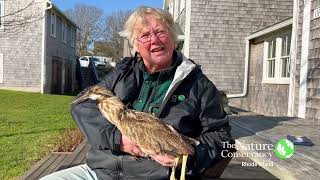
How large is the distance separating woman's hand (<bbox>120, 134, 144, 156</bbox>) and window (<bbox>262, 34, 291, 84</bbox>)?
948 centimetres

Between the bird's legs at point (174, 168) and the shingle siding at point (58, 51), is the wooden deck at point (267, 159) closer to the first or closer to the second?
the bird's legs at point (174, 168)

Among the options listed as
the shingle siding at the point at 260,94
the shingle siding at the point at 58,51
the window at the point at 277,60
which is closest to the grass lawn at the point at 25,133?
the shingle siding at the point at 260,94

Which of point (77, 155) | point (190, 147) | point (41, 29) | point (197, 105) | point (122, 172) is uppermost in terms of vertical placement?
point (41, 29)

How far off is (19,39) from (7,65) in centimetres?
152

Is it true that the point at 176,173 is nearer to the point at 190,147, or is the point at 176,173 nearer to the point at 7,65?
the point at 190,147

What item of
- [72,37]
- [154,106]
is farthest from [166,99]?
[72,37]

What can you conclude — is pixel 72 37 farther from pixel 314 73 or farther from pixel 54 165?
pixel 54 165

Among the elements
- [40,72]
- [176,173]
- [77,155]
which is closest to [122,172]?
[176,173]

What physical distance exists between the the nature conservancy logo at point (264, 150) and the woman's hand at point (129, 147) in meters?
0.49

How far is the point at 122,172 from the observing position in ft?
9.36

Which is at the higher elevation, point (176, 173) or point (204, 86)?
point (204, 86)

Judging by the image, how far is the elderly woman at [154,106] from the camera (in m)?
2.76

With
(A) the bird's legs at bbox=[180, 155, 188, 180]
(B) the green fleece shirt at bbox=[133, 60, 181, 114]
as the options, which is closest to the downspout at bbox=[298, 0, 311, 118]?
(B) the green fleece shirt at bbox=[133, 60, 181, 114]

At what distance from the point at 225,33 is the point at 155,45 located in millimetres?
13027
